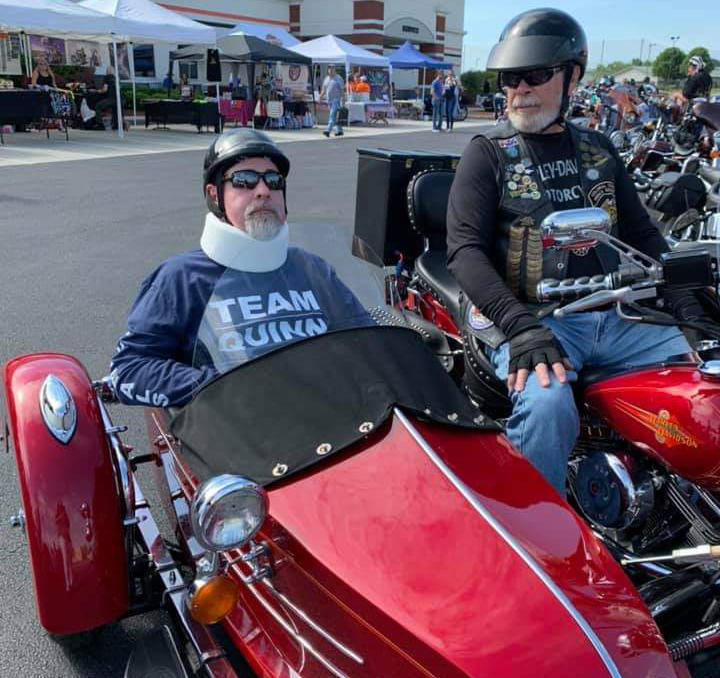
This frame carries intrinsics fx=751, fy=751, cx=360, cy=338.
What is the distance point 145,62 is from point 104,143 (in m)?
18.9

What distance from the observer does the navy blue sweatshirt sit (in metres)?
2.23

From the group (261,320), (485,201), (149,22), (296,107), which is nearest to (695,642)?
(261,320)

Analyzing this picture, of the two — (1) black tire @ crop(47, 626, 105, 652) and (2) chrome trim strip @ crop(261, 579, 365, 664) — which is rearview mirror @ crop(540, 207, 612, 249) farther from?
(1) black tire @ crop(47, 626, 105, 652)

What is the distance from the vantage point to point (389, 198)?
3.97 meters

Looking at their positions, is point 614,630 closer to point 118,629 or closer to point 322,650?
point 322,650

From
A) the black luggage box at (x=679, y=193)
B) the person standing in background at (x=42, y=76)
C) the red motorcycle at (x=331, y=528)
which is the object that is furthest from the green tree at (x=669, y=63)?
the red motorcycle at (x=331, y=528)

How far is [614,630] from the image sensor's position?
61.4 inches

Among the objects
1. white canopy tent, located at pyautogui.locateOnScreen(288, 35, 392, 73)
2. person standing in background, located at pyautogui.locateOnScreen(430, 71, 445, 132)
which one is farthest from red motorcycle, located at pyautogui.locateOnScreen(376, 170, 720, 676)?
white canopy tent, located at pyautogui.locateOnScreen(288, 35, 392, 73)

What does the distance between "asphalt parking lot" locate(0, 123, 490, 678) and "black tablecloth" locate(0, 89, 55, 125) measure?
2.54 ft

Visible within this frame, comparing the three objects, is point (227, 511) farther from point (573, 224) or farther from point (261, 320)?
point (573, 224)

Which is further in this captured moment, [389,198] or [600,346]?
[389,198]

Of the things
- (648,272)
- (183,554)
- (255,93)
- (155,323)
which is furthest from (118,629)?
(255,93)

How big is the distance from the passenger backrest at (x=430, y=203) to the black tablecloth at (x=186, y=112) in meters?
18.3

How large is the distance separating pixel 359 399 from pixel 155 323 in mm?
905
